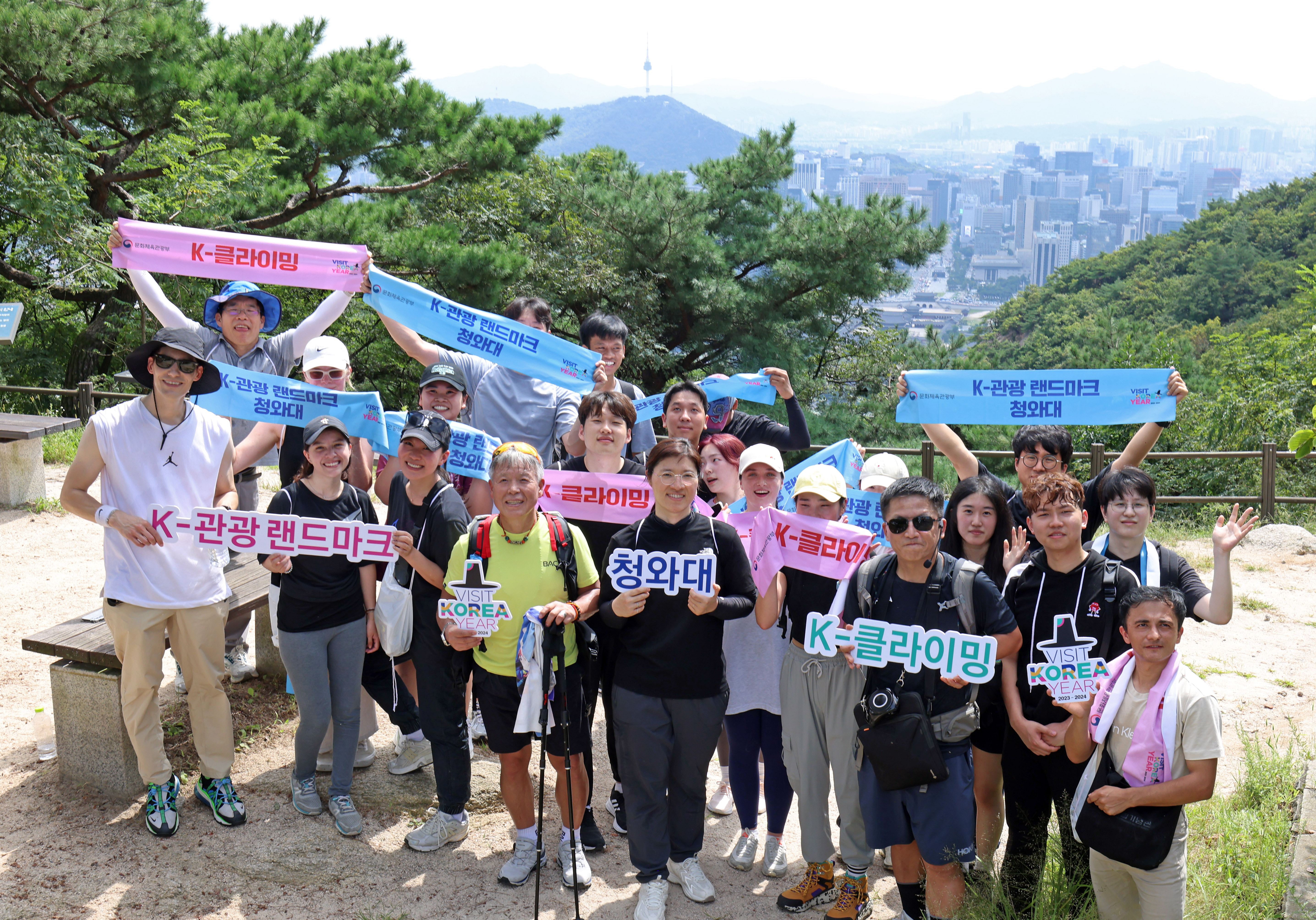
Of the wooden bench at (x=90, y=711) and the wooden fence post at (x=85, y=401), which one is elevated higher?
the wooden fence post at (x=85, y=401)

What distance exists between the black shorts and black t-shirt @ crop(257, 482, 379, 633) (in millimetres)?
809

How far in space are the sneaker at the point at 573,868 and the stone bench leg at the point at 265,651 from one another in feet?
7.99

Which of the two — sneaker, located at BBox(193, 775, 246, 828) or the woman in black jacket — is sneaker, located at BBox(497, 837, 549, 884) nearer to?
the woman in black jacket

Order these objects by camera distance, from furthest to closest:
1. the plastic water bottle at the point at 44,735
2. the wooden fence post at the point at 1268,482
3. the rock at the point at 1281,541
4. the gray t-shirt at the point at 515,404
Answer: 1. the wooden fence post at the point at 1268,482
2. the rock at the point at 1281,541
3. the gray t-shirt at the point at 515,404
4. the plastic water bottle at the point at 44,735

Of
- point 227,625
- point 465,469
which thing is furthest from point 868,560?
point 227,625

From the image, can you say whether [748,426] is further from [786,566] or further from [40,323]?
[40,323]

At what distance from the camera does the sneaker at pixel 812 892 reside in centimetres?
425

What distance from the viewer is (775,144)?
810 inches

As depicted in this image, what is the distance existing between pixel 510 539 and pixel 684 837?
1.51 metres

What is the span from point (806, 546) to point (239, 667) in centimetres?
397

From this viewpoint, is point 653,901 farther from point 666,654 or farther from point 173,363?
point 173,363

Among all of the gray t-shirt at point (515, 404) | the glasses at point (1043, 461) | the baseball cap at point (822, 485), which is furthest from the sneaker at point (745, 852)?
the gray t-shirt at point (515, 404)

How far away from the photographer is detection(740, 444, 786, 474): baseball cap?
4.45 m

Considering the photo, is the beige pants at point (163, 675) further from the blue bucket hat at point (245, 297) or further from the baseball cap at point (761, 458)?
the baseball cap at point (761, 458)
